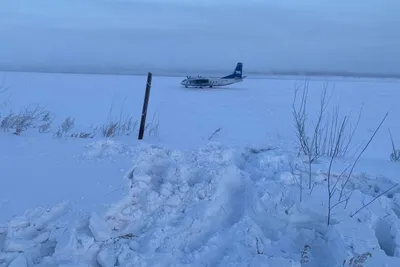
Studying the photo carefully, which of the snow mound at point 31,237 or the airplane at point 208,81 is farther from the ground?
the airplane at point 208,81

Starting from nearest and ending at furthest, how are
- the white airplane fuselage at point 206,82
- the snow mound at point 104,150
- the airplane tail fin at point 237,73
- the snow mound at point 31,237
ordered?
the snow mound at point 31,237 < the snow mound at point 104,150 < the white airplane fuselage at point 206,82 < the airplane tail fin at point 237,73

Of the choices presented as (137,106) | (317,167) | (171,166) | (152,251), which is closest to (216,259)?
(152,251)

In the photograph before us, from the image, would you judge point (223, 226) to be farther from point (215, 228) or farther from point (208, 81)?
point (208, 81)

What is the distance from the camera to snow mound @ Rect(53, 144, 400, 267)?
9.90 ft

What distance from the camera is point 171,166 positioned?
16.2ft

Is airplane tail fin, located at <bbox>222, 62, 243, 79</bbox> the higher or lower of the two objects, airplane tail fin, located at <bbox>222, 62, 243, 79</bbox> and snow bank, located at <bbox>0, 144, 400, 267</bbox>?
the higher

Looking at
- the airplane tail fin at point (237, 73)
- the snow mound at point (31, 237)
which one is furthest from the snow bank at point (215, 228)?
the airplane tail fin at point (237, 73)

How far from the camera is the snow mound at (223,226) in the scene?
302 centimetres

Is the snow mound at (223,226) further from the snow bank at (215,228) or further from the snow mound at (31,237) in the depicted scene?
the snow mound at (31,237)

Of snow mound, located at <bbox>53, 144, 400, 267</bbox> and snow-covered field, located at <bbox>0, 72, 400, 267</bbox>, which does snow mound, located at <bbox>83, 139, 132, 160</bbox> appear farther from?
snow mound, located at <bbox>53, 144, 400, 267</bbox>

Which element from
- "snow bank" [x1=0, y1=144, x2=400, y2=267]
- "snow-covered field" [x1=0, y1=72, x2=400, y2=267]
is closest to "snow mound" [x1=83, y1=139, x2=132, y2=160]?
"snow-covered field" [x1=0, y1=72, x2=400, y2=267]

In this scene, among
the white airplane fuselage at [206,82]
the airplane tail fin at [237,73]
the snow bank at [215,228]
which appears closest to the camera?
the snow bank at [215,228]

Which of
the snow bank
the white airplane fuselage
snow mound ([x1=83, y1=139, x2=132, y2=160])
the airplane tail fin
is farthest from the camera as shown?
the airplane tail fin

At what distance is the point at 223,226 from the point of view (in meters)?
3.77
